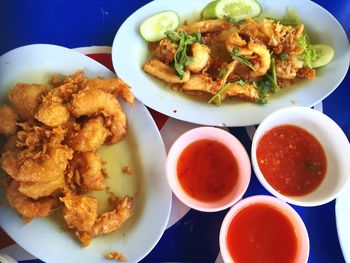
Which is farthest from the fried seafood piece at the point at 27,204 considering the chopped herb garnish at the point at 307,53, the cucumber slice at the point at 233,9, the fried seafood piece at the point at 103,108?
the chopped herb garnish at the point at 307,53

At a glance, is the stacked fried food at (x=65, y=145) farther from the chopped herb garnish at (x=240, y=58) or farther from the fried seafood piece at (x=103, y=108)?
the chopped herb garnish at (x=240, y=58)

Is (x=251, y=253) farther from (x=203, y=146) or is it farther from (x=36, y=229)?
(x=36, y=229)

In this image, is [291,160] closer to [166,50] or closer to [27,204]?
[166,50]

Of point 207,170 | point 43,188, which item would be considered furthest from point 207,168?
point 43,188

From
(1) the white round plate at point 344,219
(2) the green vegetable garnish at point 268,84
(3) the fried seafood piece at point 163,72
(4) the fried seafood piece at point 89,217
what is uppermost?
(3) the fried seafood piece at point 163,72

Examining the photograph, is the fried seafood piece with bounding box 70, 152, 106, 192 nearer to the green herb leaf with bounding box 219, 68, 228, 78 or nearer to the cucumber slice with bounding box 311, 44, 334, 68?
the green herb leaf with bounding box 219, 68, 228, 78

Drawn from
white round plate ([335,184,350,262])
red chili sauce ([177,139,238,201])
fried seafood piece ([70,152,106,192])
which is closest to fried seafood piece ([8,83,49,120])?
fried seafood piece ([70,152,106,192])
